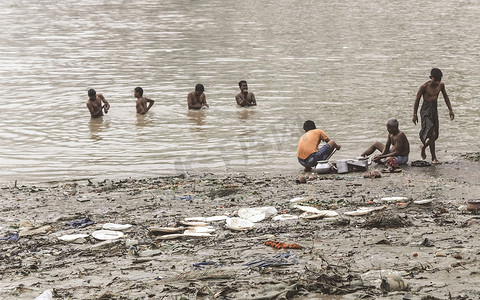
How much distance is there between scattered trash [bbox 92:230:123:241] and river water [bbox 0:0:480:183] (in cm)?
398

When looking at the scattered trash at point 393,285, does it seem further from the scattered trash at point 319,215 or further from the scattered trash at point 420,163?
the scattered trash at point 420,163

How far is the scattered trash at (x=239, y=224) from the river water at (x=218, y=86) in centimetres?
391

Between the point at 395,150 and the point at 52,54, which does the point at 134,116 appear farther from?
the point at 52,54

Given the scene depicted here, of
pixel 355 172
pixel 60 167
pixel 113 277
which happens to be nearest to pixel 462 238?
pixel 113 277

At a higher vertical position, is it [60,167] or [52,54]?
[52,54]

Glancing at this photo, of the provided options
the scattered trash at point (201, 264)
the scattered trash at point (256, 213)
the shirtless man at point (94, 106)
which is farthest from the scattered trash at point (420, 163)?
the shirtless man at point (94, 106)

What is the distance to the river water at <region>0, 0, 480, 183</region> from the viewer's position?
12.7 metres

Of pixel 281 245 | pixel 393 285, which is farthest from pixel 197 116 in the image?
pixel 393 285

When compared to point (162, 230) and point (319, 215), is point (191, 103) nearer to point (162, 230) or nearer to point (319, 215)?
point (319, 215)

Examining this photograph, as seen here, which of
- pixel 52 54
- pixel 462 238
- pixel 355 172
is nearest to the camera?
pixel 462 238

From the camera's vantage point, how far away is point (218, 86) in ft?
63.3

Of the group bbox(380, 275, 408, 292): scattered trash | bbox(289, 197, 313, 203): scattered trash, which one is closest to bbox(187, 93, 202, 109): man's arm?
bbox(289, 197, 313, 203): scattered trash

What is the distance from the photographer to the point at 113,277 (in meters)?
5.89

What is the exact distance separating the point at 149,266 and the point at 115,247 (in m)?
0.80
